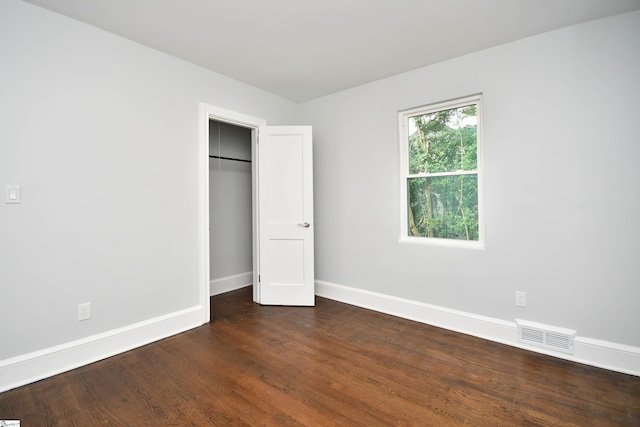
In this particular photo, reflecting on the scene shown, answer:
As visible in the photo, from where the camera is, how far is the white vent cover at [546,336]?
8.13 feet

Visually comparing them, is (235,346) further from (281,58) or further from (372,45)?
(372,45)

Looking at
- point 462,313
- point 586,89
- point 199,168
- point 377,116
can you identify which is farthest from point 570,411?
point 199,168

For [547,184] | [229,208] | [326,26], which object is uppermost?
[326,26]

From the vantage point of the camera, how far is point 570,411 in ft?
6.09

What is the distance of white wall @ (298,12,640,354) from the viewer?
231cm

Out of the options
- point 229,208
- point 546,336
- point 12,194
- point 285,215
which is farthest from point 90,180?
point 546,336

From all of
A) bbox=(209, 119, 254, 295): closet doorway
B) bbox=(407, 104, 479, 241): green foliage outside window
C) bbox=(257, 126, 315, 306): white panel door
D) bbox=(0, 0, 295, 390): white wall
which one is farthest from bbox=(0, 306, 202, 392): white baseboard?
bbox=(407, 104, 479, 241): green foliage outside window

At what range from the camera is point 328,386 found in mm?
2119

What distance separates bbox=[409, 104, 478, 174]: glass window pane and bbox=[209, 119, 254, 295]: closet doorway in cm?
252

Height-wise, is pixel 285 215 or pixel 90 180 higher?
pixel 90 180

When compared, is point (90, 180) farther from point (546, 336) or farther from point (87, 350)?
point (546, 336)

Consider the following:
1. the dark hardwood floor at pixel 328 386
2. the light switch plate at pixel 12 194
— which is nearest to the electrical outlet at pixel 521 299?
the dark hardwood floor at pixel 328 386

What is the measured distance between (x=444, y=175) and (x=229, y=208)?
2960 millimetres

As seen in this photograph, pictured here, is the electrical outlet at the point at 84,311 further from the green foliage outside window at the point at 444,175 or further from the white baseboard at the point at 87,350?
the green foliage outside window at the point at 444,175
